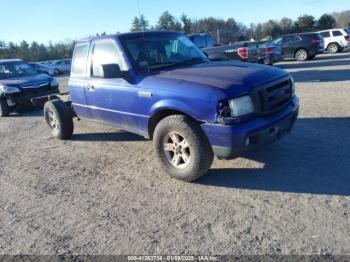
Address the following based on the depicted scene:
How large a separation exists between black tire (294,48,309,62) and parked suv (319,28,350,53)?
13.6 ft

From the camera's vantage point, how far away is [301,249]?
3234mm

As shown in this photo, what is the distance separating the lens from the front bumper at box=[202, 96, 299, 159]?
4.26 m

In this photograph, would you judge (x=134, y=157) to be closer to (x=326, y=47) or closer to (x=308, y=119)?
(x=308, y=119)

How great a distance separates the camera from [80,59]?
21.7 ft

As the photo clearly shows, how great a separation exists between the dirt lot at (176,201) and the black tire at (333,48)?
67.0 ft

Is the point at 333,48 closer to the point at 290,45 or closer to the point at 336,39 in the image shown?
the point at 336,39

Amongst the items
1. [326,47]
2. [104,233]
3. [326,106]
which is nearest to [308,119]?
[326,106]

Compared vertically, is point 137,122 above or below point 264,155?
above

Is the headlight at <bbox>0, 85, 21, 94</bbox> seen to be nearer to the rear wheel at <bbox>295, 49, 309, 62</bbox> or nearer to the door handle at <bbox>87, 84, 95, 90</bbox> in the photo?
the door handle at <bbox>87, 84, 95, 90</bbox>

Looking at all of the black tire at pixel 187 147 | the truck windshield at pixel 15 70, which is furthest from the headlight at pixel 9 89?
the black tire at pixel 187 147

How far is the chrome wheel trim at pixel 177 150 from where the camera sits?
4.79m

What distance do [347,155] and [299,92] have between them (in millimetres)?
5600

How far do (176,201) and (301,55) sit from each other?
19521 mm

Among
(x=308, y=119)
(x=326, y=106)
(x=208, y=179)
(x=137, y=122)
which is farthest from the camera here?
(x=326, y=106)
